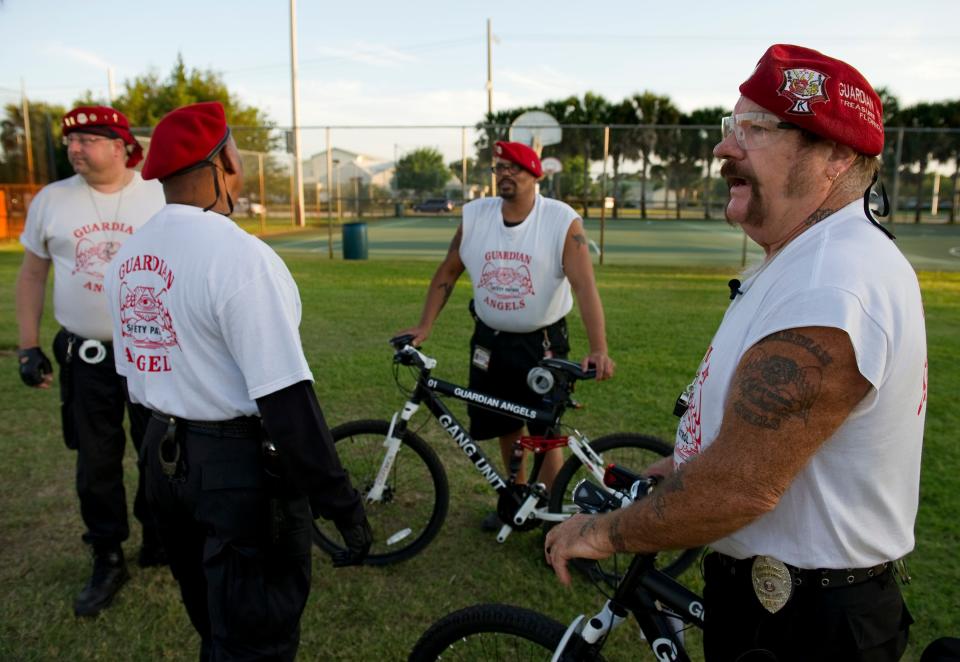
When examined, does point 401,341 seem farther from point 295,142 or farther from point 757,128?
point 295,142

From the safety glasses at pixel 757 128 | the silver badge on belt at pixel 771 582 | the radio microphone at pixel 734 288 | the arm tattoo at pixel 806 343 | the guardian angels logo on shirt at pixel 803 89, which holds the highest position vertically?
the guardian angels logo on shirt at pixel 803 89

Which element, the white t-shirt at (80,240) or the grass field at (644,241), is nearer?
the white t-shirt at (80,240)

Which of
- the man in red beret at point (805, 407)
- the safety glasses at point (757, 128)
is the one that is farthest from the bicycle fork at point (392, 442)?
the safety glasses at point (757, 128)

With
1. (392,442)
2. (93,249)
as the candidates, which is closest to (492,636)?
(392,442)

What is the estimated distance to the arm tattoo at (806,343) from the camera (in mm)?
1220

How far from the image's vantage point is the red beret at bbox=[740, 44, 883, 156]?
1.34m

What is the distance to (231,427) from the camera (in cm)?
215

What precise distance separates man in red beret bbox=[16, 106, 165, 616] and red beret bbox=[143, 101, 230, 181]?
57.1 inches

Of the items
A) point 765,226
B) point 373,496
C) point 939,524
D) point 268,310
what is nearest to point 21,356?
point 373,496

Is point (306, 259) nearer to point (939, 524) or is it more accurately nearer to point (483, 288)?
point (483, 288)

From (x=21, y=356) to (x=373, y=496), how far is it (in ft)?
6.31

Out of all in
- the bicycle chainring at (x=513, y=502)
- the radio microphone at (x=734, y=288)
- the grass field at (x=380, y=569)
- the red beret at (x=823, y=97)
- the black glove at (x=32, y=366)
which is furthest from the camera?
the bicycle chainring at (x=513, y=502)

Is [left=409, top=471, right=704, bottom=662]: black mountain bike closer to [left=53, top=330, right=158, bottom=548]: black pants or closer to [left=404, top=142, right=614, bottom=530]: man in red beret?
[left=404, top=142, right=614, bottom=530]: man in red beret

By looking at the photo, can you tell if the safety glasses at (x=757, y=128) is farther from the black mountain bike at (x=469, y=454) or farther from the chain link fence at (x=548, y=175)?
the chain link fence at (x=548, y=175)
